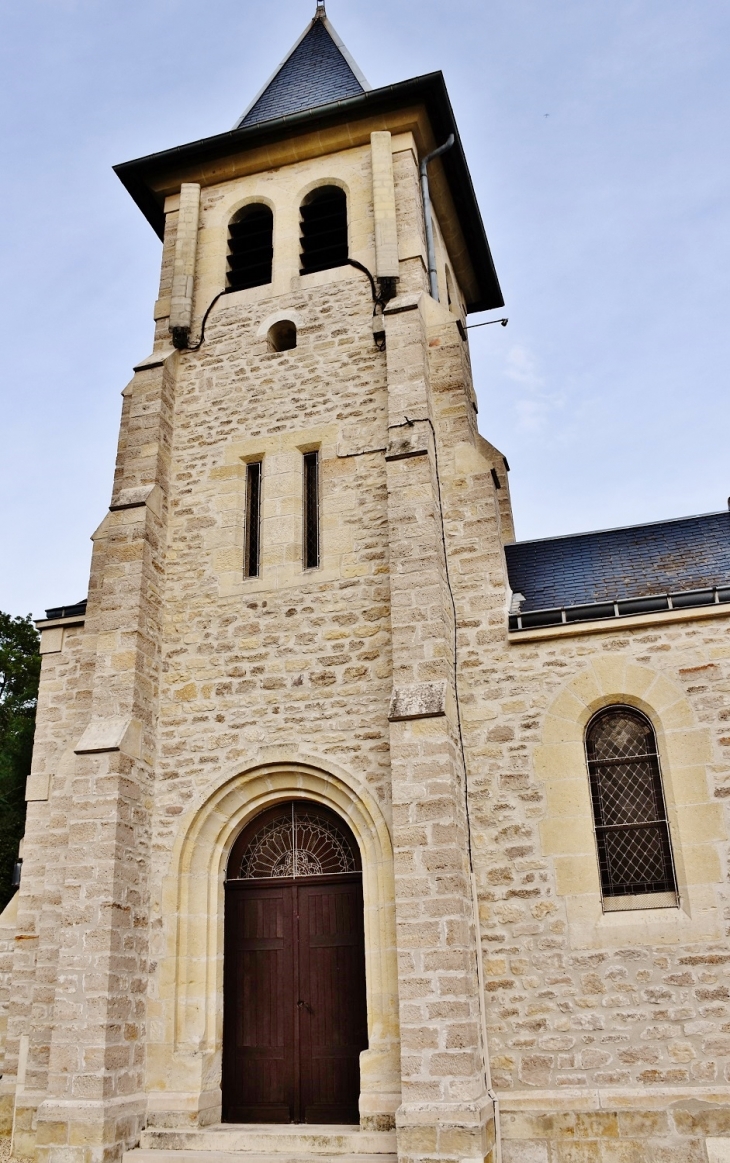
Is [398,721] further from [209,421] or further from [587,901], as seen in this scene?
[209,421]

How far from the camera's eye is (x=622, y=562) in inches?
401

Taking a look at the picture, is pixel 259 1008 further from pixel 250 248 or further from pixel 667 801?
pixel 250 248

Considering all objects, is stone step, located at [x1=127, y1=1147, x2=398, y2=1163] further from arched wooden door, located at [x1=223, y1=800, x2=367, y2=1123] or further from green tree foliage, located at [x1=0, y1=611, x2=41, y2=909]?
green tree foliage, located at [x1=0, y1=611, x2=41, y2=909]

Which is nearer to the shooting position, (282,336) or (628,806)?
(628,806)

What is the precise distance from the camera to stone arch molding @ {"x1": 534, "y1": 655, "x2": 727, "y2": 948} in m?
7.81

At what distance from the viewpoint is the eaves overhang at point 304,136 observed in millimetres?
11570

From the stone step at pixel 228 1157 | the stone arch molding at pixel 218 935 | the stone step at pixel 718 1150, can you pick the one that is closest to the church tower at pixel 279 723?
the stone arch molding at pixel 218 935

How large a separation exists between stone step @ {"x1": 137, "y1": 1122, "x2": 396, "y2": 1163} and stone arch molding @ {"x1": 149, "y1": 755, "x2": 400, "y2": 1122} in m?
0.17

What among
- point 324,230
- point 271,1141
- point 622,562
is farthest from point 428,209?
point 271,1141

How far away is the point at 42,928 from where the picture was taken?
29.5ft

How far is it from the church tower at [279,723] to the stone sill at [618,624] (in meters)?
0.59

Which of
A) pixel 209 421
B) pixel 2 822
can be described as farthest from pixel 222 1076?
pixel 2 822

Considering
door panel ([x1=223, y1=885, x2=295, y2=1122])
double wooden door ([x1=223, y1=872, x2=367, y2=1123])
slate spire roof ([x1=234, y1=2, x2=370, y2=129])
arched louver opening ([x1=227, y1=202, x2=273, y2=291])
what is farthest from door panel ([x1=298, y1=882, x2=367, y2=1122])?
slate spire roof ([x1=234, y1=2, x2=370, y2=129])

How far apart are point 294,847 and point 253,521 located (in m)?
3.41
